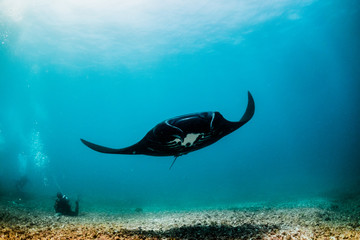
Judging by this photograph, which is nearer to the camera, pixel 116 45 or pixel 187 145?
pixel 187 145

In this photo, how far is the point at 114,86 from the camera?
5522 cm

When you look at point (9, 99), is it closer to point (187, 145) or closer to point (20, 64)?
point (20, 64)

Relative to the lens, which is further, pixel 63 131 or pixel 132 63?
pixel 63 131

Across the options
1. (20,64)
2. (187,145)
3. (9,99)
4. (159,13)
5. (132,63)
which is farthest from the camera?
(9,99)

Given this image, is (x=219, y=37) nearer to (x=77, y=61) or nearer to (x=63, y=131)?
(x=77, y=61)

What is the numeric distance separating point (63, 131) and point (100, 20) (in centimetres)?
9630

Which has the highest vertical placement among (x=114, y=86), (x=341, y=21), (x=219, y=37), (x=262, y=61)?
(x=114, y=86)

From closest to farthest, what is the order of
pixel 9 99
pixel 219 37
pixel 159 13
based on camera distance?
pixel 159 13 < pixel 219 37 < pixel 9 99

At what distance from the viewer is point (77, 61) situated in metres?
34.2

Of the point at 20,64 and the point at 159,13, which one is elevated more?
the point at 20,64

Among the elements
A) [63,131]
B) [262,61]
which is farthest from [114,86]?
[63,131]

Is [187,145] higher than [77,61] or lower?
lower

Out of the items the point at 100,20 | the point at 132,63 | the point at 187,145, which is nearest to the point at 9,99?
the point at 132,63

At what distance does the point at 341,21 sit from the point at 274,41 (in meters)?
10.2
